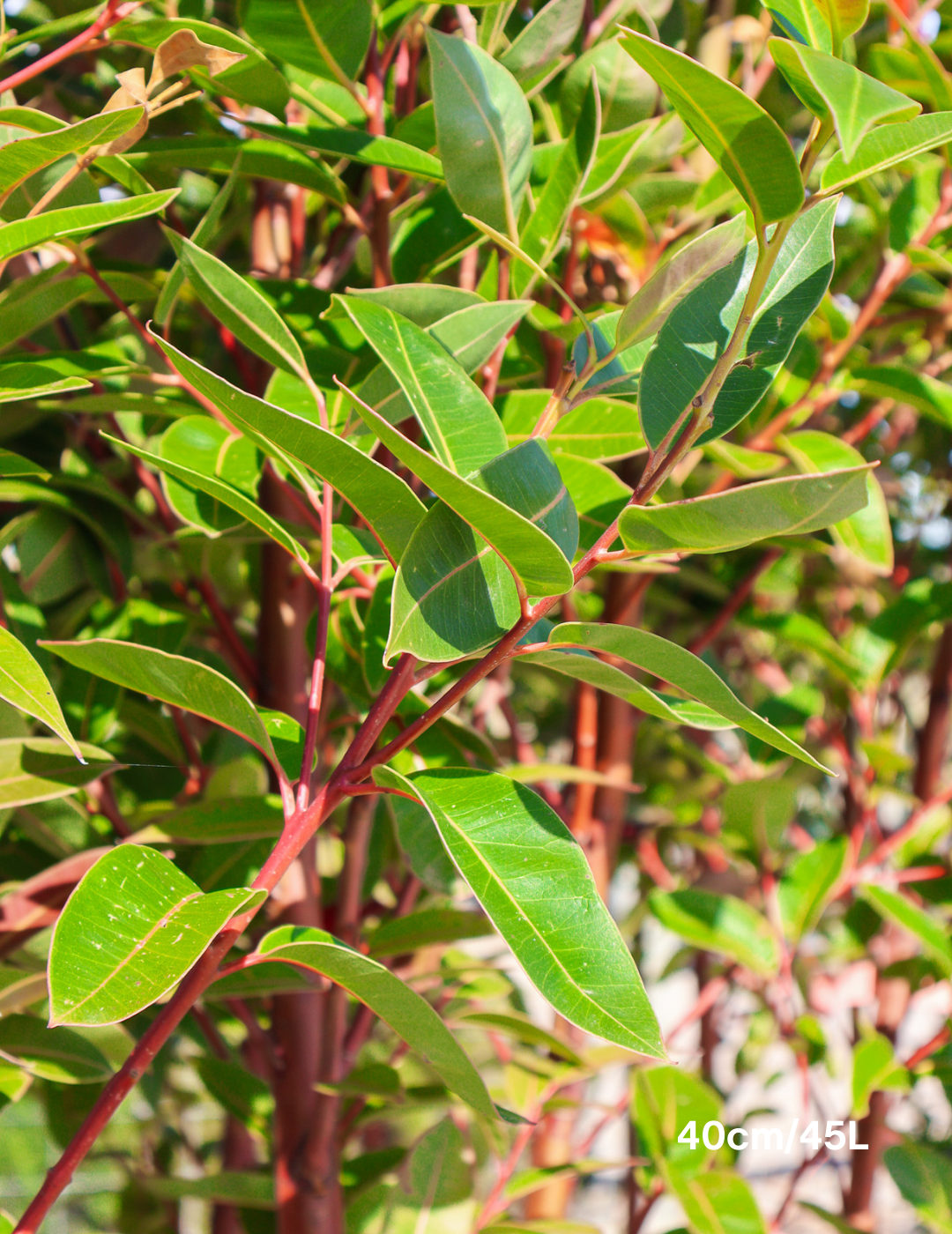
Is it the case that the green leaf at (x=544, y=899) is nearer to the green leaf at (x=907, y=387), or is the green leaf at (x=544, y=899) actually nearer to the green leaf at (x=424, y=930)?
the green leaf at (x=424, y=930)

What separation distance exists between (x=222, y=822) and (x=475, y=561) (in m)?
0.21

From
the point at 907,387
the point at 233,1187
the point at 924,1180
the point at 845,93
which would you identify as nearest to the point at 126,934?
the point at 845,93

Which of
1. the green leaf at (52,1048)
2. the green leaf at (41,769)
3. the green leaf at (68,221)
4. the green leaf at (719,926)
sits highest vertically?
the green leaf at (68,221)

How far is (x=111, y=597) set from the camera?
0.57m

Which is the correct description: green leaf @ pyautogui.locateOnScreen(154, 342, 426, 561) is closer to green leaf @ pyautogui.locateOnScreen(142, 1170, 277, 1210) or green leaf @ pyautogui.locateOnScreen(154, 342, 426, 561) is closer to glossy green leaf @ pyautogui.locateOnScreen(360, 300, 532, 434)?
glossy green leaf @ pyautogui.locateOnScreen(360, 300, 532, 434)

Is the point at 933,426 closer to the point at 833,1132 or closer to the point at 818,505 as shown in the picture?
the point at 833,1132

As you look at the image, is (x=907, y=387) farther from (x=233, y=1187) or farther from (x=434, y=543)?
(x=233, y=1187)

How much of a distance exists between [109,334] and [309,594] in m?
0.20

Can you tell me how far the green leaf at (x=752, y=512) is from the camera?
0.25m

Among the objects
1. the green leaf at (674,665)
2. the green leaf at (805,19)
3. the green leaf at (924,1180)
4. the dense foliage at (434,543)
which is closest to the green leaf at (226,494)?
the dense foliage at (434,543)

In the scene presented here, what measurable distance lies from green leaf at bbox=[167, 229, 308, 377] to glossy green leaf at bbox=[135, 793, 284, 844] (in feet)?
0.67

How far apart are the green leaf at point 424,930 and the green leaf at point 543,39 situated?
42cm

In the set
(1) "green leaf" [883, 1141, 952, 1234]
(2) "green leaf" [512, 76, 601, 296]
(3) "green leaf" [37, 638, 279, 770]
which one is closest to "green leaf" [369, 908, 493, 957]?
(3) "green leaf" [37, 638, 279, 770]

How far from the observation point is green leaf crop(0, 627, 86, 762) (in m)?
0.32
